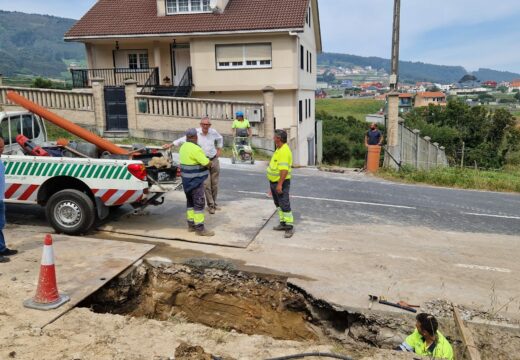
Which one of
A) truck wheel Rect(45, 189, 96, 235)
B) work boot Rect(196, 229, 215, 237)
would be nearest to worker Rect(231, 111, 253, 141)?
work boot Rect(196, 229, 215, 237)

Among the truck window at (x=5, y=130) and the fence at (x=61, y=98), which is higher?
the fence at (x=61, y=98)

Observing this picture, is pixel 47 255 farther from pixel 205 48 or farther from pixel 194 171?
pixel 205 48

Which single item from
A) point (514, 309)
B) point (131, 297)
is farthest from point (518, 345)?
point (131, 297)

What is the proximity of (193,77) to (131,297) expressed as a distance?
721 inches

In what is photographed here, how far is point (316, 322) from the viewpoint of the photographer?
5.57m

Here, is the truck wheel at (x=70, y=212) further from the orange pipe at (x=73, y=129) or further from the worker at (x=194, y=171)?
the worker at (x=194, y=171)

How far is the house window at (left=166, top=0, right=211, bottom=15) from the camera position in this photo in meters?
23.6

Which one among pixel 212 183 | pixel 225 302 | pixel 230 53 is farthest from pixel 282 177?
pixel 230 53

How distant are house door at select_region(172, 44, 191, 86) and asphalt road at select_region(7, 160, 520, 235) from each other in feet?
39.6

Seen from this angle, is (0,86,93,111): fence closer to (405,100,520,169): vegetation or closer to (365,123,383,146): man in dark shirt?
(365,123,383,146): man in dark shirt

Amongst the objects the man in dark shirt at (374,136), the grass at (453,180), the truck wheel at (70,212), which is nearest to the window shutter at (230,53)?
the man in dark shirt at (374,136)

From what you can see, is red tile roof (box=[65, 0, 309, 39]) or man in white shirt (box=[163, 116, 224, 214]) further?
red tile roof (box=[65, 0, 309, 39])

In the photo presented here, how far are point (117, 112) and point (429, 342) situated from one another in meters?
17.6

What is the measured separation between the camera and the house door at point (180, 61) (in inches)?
947
